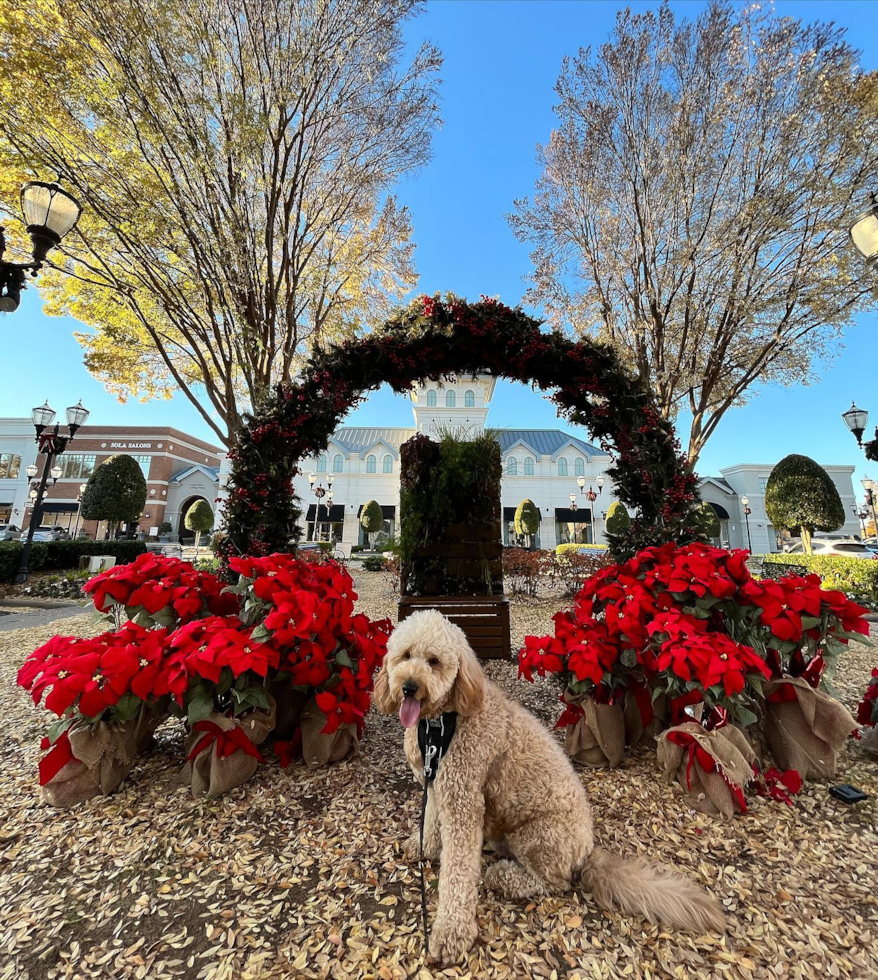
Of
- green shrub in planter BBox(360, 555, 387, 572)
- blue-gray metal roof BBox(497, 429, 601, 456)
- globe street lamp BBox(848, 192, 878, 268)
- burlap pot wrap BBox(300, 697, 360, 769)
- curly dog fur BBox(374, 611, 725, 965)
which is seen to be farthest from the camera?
blue-gray metal roof BBox(497, 429, 601, 456)

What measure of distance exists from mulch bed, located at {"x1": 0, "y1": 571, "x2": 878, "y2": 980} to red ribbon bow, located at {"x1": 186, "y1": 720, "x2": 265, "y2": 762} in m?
0.23

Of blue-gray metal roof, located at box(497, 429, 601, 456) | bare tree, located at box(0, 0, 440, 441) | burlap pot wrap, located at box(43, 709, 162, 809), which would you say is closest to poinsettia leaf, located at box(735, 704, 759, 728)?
burlap pot wrap, located at box(43, 709, 162, 809)

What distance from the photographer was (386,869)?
179 centimetres

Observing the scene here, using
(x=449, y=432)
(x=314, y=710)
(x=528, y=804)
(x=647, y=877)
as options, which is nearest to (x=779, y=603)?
(x=647, y=877)

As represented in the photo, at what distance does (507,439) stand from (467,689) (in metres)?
31.2

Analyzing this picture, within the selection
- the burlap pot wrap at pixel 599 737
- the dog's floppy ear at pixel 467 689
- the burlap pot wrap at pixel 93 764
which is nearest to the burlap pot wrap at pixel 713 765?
the burlap pot wrap at pixel 599 737

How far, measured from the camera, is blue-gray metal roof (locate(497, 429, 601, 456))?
30.1 meters

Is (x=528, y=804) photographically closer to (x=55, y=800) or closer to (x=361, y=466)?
(x=55, y=800)

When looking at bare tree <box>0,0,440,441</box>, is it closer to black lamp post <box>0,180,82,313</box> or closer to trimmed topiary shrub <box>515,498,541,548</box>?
black lamp post <box>0,180,82,313</box>

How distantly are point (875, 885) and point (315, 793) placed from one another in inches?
100

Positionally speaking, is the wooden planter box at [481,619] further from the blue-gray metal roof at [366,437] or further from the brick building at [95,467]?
the brick building at [95,467]

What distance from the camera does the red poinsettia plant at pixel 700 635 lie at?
7.21ft

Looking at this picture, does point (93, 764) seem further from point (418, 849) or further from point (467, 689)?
point (467, 689)

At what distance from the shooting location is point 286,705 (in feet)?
8.52
